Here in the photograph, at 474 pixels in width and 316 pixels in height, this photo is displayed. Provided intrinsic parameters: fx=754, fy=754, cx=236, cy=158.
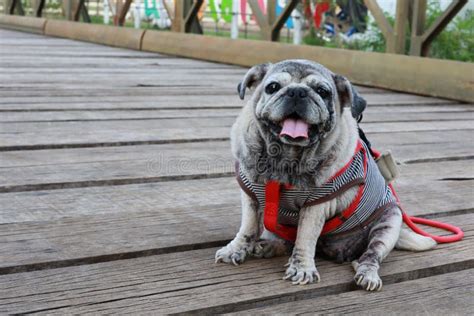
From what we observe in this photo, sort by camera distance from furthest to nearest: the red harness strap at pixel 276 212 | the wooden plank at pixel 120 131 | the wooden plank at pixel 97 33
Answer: the wooden plank at pixel 97 33 → the wooden plank at pixel 120 131 → the red harness strap at pixel 276 212

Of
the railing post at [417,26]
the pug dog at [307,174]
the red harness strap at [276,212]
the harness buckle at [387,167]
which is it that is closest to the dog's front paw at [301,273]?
the pug dog at [307,174]

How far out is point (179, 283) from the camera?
161 cm

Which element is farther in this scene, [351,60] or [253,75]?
[351,60]

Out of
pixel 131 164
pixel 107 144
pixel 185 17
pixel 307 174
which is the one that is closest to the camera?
pixel 307 174

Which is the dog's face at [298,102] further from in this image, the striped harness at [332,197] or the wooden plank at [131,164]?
the wooden plank at [131,164]

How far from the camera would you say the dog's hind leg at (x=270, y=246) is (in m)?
1.81

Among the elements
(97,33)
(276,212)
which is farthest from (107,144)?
(97,33)

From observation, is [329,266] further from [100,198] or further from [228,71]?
[228,71]

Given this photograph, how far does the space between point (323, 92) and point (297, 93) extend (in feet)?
0.27

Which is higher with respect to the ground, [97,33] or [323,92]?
[323,92]

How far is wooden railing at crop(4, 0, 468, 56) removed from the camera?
4677mm

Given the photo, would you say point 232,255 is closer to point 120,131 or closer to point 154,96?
point 120,131

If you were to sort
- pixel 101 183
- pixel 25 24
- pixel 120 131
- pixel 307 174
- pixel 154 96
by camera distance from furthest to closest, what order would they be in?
pixel 25 24, pixel 154 96, pixel 120 131, pixel 101 183, pixel 307 174

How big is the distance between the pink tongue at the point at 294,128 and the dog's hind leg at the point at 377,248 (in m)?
0.34
